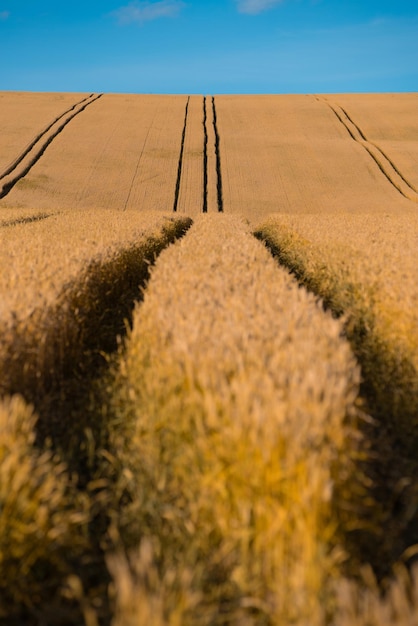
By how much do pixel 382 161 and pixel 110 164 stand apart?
1968 centimetres

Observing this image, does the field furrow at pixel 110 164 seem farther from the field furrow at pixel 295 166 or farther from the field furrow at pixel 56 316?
the field furrow at pixel 56 316

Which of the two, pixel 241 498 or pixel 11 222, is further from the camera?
pixel 11 222

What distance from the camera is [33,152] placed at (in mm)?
39344

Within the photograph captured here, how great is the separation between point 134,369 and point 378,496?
190 centimetres

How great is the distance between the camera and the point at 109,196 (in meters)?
34.4

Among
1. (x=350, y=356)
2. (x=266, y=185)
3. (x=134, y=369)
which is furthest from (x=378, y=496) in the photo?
(x=266, y=185)

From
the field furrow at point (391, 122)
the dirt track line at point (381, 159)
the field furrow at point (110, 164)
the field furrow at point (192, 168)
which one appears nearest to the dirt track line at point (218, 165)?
the field furrow at point (192, 168)

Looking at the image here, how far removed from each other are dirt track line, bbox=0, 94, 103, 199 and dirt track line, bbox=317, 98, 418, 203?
24.2 m

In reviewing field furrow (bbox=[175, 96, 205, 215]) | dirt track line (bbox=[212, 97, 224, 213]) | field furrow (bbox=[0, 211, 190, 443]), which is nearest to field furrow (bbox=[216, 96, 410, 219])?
dirt track line (bbox=[212, 97, 224, 213])

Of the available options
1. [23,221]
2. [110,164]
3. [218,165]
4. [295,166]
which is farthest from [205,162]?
[23,221]

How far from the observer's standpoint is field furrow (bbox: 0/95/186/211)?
33562 mm

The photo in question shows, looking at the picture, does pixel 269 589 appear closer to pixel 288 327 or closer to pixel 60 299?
pixel 288 327

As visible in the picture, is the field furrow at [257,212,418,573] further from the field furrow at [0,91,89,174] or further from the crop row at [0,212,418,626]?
the field furrow at [0,91,89,174]

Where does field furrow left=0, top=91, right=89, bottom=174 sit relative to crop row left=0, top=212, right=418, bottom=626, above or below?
above
